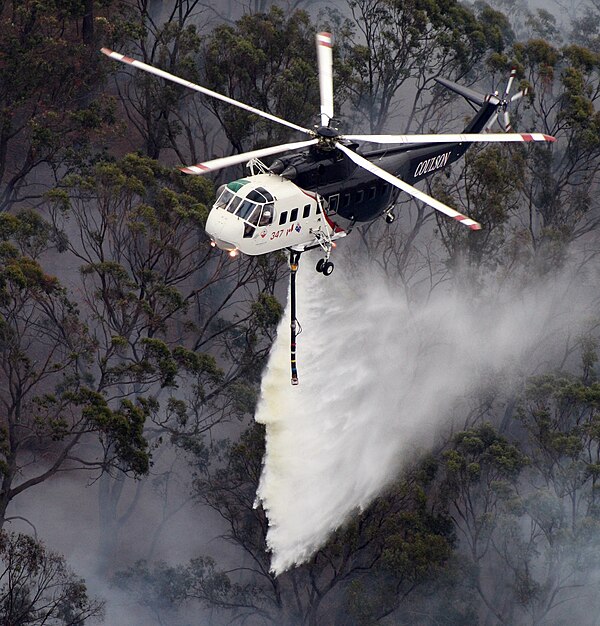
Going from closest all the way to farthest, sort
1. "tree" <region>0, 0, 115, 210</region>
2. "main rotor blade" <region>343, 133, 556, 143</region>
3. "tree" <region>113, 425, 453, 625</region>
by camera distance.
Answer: "main rotor blade" <region>343, 133, 556, 143</region> → "tree" <region>113, 425, 453, 625</region> → "tree" <region>0, 0, 115, 210</region>

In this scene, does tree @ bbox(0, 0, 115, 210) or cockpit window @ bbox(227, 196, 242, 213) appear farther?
tree @ bbox(0, 0, 115, 210)

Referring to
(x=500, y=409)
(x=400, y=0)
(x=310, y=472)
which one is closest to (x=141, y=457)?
(x=310, y=472)

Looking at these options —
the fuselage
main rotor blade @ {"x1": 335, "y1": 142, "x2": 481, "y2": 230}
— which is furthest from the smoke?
main rotor blade @ {"x1": 335, "y1": 142, "x2": 481, "y2": 230}

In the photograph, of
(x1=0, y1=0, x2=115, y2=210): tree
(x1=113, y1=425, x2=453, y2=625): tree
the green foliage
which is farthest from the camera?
the green foliage

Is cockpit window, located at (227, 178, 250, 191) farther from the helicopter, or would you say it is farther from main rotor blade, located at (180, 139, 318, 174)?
main rotor blade, located at (180, 139, 318, 174)

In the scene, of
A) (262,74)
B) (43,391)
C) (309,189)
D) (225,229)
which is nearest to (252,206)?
(225,229)

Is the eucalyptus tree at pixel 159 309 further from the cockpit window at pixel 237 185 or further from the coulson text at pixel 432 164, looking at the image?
the cockpit window at pixel 237 185

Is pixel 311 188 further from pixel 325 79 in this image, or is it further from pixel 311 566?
pixel 311 566
